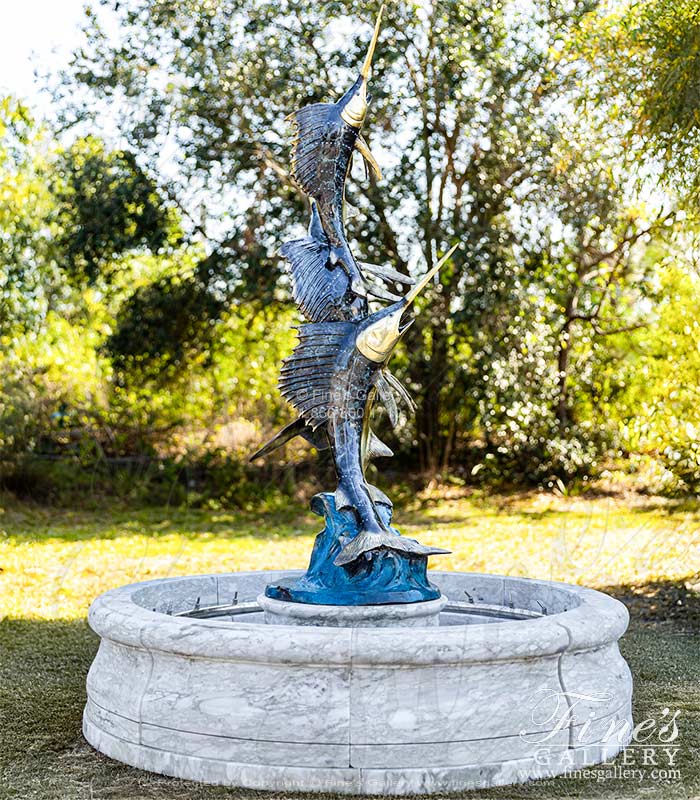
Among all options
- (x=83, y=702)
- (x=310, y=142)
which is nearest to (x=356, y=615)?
(x=83, y=702)

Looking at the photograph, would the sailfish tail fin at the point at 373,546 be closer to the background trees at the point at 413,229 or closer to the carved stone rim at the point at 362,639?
the carved stone rim at the point at 362,639

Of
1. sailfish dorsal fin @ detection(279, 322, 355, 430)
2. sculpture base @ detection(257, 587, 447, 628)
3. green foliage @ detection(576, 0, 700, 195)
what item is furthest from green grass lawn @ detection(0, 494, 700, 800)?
green foliage @ detection(576, 0, 700, 195)

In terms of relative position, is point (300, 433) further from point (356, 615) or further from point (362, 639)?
point (362, 639)

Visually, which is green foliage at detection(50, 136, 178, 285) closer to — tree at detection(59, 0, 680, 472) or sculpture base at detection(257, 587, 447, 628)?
tree at detection(59, 0, 680, 472)

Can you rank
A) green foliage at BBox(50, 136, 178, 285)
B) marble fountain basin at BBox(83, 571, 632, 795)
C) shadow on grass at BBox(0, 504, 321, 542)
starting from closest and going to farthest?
marble fountain basin at BBox(83, 571, 632, 795) < shadow on grass at BBox(0, 504, 321, 542) < green foliage at BBox(50, 136, 178, 285)

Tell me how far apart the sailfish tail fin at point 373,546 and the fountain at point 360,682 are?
0.03ft

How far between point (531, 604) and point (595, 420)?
9417 mm

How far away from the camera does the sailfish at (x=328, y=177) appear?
5648 millimetres

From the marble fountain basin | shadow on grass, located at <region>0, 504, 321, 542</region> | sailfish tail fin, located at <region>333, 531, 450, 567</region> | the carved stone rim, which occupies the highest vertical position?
sailfish tail fin, located at <region>333, 531, 450, 567</region>

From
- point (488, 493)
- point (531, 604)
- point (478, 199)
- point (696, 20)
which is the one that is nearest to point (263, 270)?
Answer: point (478, 199)

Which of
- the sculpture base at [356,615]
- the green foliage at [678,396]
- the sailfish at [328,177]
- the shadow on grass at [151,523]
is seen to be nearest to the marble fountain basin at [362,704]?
the sculpture base at [356,615]

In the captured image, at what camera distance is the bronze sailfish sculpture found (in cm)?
532

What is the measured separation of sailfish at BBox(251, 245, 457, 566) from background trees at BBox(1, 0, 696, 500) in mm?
6803

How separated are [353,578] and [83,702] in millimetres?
1868
